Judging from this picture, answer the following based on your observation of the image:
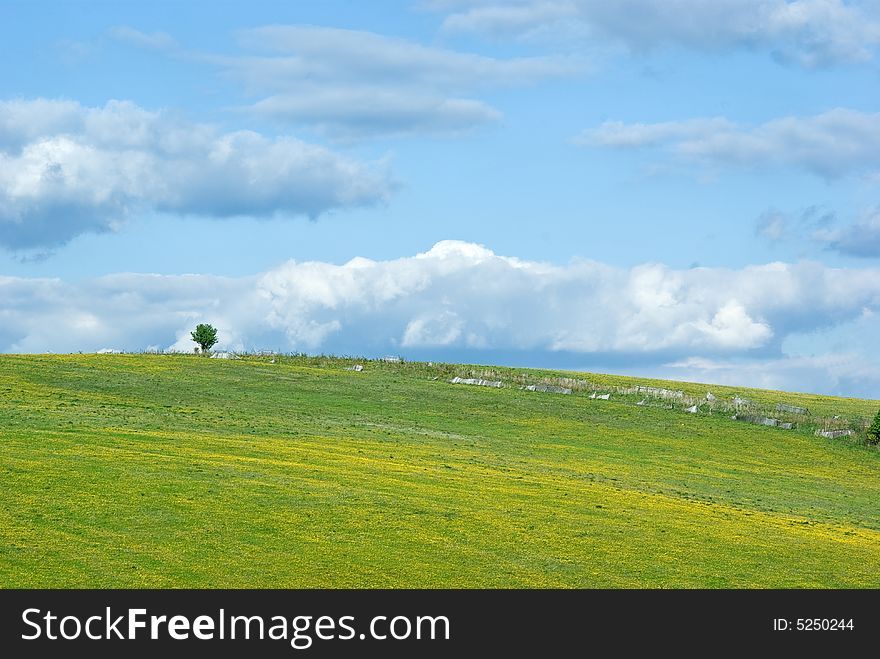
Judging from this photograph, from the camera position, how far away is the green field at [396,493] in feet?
96.7

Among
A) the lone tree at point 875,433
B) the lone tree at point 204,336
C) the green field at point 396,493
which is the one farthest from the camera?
the lone tree at point 204,336

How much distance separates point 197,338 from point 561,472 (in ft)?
207

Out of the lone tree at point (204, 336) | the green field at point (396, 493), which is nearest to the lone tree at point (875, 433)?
the green field at point (396, 493)

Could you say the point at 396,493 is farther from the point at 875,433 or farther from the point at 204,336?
the point at 204,336

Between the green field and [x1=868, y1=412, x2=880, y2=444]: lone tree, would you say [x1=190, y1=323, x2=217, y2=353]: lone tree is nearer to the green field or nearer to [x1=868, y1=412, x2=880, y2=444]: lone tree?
the green field

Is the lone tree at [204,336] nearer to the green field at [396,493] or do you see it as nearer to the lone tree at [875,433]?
the green field at [396,493]

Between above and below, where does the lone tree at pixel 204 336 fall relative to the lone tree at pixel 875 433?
above

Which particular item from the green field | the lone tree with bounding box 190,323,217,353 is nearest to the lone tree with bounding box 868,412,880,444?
the green field

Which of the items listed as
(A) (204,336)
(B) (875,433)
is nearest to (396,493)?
(B) (875,433)

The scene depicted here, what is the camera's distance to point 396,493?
130 ft

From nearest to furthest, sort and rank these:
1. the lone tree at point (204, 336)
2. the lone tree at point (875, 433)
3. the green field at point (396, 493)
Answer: the green field at point (396, 493) → the lone tree at point (875, 433) → the lone tree at point (204, 336)
